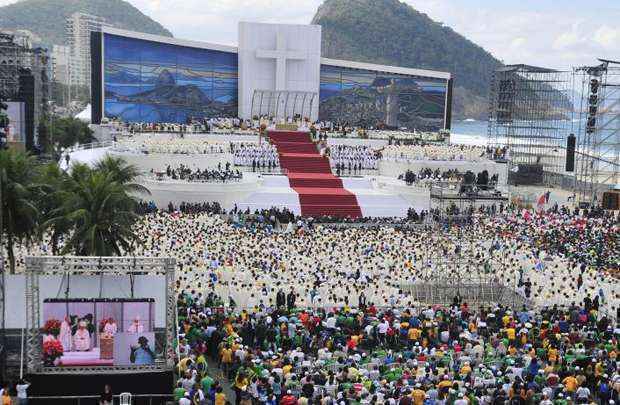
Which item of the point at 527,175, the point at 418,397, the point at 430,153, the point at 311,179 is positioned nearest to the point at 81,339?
the point at 418,397

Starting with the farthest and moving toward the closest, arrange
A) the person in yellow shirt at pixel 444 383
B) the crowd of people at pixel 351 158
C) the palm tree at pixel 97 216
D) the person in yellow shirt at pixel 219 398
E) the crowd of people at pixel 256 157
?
the crowd of people at pixel 351 158 → the crowd of people at pixel 256 157 → the palm tree at pixel 97 216 → the person in yellow shirt at pixel 444 383 → the person in yellow shirt at pixel 219 398

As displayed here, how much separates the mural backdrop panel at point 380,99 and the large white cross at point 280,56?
3.45 metres

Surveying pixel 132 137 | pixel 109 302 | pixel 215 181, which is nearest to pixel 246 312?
pixel 109 302

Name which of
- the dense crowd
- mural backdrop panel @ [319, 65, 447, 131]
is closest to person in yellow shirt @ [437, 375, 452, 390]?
the dense crowd

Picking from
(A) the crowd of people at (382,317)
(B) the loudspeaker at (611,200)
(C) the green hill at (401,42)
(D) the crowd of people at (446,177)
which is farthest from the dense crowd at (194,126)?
(C) the green hill at (401,42)

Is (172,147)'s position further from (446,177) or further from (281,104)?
(281,104)

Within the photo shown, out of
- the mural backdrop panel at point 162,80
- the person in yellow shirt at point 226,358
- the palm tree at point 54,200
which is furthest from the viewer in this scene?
the mural backdrop panel at point 162,80

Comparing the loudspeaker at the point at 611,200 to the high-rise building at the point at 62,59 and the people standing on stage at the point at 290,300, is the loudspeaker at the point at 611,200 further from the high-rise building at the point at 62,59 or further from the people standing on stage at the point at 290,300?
the high-rise building at the point at 62,59

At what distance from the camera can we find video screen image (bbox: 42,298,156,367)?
15172 mm

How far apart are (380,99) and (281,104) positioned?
28.8 ft

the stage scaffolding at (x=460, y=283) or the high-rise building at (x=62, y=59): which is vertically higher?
the high-rise building at (x=62, y=59)

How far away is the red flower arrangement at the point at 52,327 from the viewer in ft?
50.1

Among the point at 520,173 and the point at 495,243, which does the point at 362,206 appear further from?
the point at 520,173

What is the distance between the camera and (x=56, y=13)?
18162 centimetres
